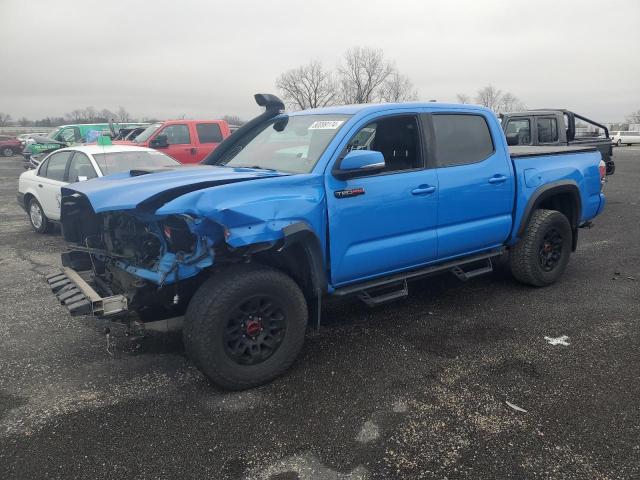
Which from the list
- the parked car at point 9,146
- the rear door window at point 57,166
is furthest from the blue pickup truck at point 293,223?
the parked car at point 9,146

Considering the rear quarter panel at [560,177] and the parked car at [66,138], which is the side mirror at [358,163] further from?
the parked car at [66,138]

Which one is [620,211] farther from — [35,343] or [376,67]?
[376,67]

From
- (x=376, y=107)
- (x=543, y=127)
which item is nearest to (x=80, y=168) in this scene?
(x=376, y=107)

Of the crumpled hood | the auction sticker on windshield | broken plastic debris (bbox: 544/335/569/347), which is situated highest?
the auction sticker on windshield

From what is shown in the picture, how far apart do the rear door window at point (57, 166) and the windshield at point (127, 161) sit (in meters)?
0.89

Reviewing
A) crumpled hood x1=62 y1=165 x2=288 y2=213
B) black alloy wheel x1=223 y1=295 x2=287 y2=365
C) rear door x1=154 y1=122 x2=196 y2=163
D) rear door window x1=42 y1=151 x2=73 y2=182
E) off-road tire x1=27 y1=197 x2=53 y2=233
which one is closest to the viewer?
crumpled hood x1=62 y1=165 x2=288 y2=213

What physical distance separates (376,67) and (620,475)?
63146 mm

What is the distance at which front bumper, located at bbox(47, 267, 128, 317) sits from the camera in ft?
10.7

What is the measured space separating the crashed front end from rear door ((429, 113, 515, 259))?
85.7 inches

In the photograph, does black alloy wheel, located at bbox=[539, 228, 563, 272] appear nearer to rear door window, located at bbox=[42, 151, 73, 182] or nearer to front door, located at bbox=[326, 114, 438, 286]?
front door, located at bbox=[326, 114, 438, 286]

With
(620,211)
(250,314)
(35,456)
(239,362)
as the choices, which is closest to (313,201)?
(250,314)

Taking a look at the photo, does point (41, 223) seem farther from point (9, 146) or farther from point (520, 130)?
point (9, 146)

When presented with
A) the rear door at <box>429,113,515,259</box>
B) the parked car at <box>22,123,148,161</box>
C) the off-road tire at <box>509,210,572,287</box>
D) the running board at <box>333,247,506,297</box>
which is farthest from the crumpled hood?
the parked car at <box>22,123,148,161</box>

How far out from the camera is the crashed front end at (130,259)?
3.24 meters
